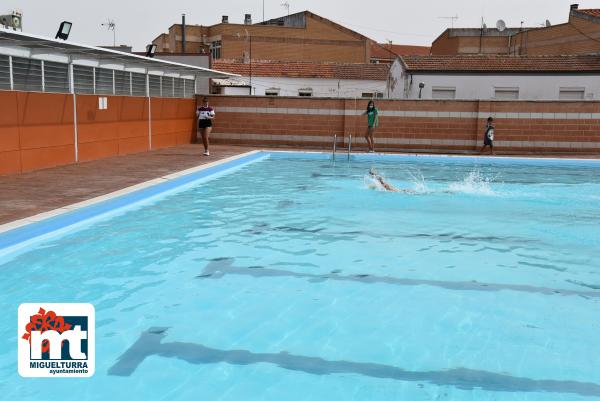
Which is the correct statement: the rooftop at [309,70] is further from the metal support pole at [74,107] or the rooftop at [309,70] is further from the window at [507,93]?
the metal support pole at [74,107]

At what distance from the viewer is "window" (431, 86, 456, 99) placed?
30922 mm

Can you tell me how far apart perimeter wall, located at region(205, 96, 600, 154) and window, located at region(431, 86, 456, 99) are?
26.5 ft

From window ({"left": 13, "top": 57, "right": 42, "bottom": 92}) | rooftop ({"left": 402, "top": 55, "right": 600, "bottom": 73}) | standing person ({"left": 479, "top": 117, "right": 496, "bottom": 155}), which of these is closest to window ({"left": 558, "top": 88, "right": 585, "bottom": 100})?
rooftop ({"left": 402, "top": 55, "right": 600, "bottom": 73})

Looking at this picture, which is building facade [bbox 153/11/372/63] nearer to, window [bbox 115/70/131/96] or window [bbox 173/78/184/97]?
window [bbox 173/78/184/97]

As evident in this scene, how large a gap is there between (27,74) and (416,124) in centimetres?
1464

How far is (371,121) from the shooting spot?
70.7 ft

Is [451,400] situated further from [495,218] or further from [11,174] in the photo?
[11,174]

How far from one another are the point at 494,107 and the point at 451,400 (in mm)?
20345

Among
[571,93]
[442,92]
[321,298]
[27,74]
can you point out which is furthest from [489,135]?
[321,298]

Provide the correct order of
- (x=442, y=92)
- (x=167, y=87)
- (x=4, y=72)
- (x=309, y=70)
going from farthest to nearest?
(x=309, y=70) < (x=442, y=92) < (x=167, y=87) < (x=4, y=72)

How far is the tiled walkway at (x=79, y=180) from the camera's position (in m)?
9.19

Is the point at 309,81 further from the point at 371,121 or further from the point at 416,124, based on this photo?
the point at 371,121

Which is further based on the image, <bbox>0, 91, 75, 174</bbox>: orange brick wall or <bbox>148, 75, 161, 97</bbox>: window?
<bbox>148, 75, 161, 97</bbox>: window

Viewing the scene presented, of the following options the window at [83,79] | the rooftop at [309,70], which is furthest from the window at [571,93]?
the window at [83,79]
